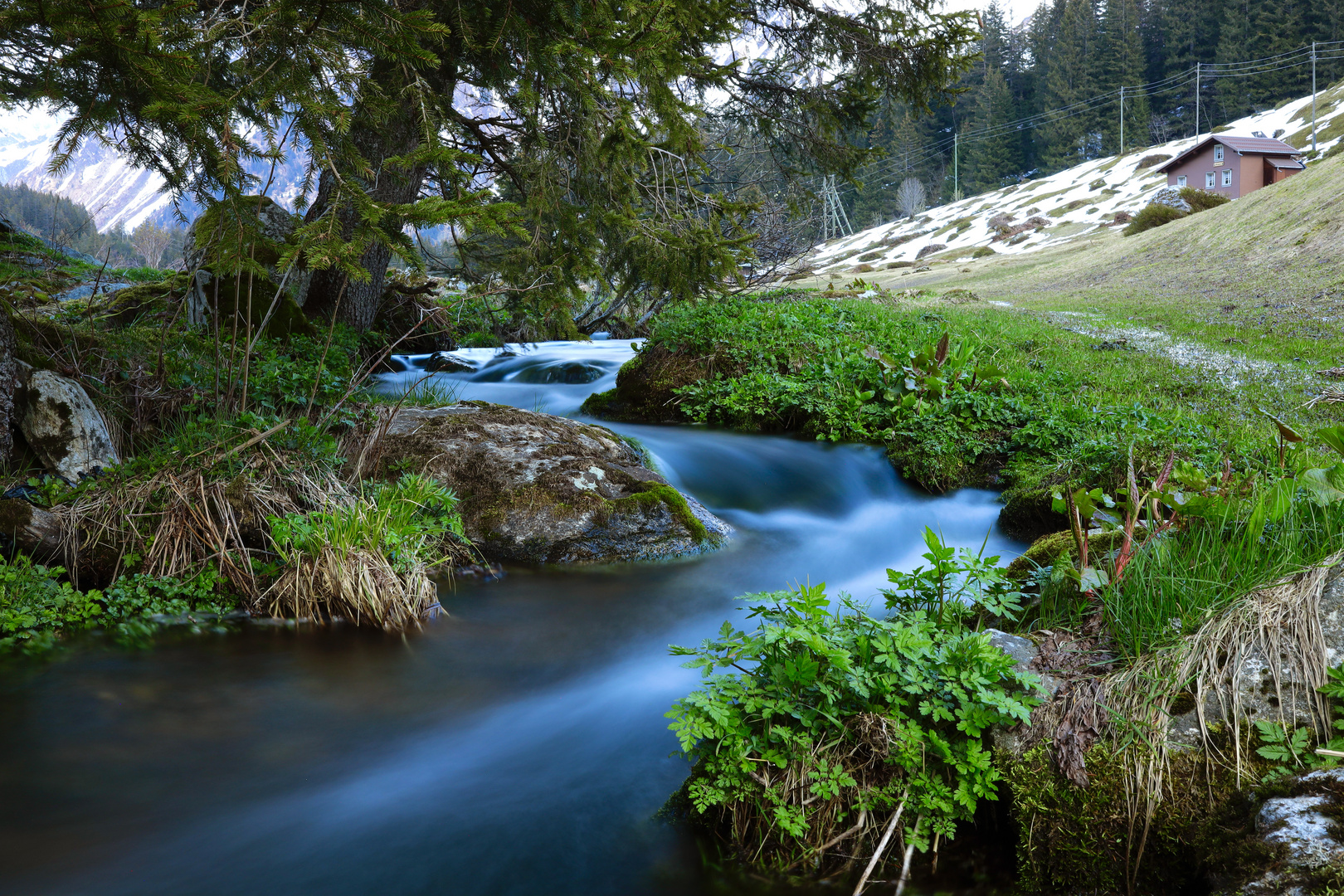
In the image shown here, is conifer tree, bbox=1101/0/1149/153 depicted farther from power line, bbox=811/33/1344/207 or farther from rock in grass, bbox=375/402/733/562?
rock in grass, bbox=375/402/733/562

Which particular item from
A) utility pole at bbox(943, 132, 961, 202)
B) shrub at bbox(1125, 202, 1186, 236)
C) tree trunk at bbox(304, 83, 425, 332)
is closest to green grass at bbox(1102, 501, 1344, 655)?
tree trunk at bbox(304, 83, 425, 332)

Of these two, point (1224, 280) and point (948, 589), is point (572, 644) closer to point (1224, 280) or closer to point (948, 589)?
point (948, 589)

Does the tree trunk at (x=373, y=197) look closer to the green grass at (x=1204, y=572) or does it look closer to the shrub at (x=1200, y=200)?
the green grass at (x=1204, y=572)

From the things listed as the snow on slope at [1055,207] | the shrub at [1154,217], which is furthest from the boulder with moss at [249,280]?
the snow on slope at [1055,207]

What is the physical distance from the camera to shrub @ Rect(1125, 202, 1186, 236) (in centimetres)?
3512

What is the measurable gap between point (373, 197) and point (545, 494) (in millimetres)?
3600

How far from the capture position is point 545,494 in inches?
246

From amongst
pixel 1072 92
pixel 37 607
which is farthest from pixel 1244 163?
pixel 37 607

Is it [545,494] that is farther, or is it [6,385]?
[545,494]

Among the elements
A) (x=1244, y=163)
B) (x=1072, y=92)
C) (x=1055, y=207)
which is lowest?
(x=1055, y=207)

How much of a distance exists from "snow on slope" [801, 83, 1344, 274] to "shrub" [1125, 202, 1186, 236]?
30.1 ft

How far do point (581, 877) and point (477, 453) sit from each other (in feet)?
13.7

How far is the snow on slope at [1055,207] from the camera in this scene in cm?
5075

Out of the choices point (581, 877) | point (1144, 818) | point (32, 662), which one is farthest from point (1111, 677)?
point (32, 662)
